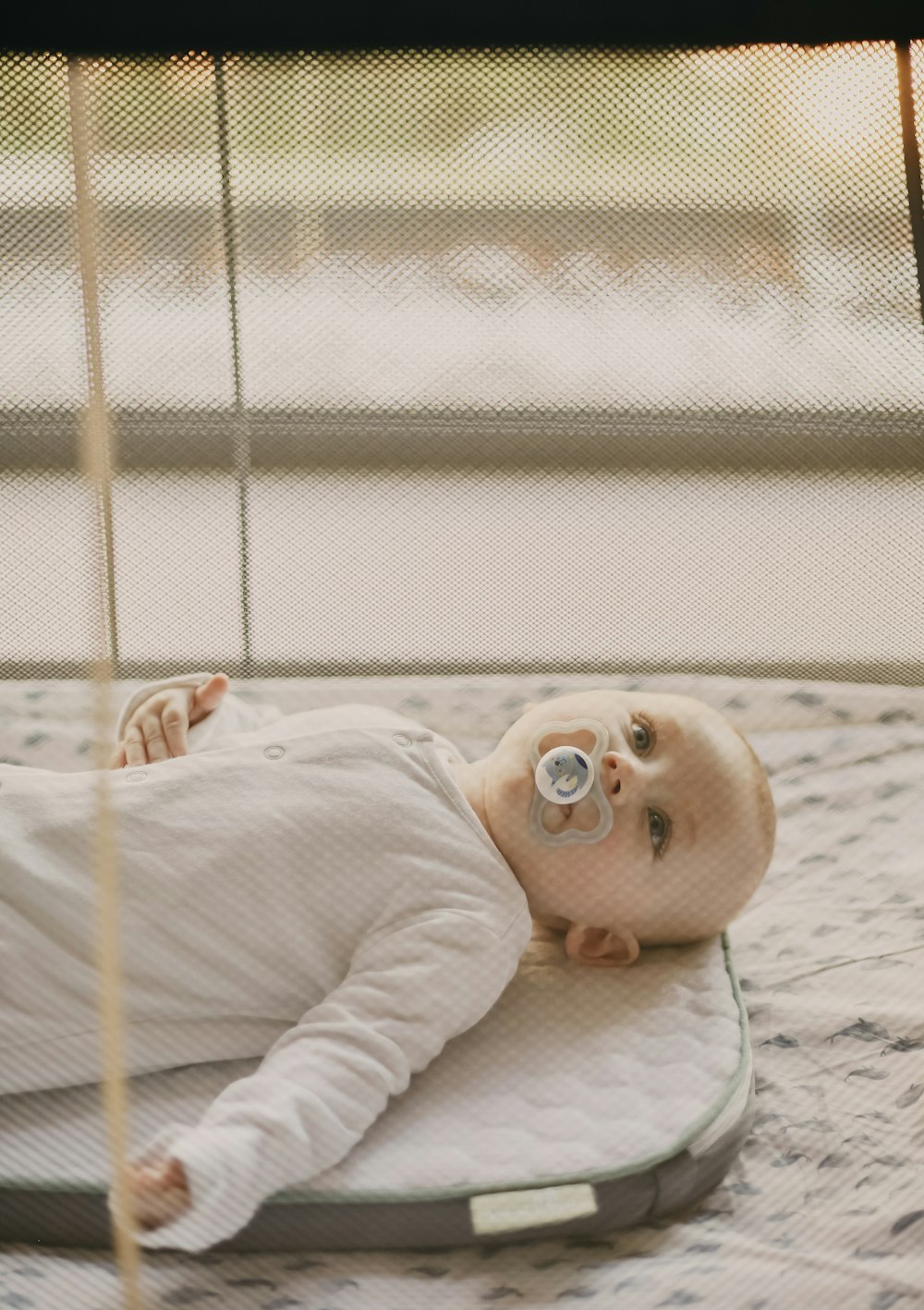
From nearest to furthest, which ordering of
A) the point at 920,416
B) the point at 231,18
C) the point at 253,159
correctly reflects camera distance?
1. the point at 231,18
2. the point at 253,159
3. the point at 920,416

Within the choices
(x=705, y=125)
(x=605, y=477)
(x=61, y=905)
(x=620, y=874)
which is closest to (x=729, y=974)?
(x=620, y=874)

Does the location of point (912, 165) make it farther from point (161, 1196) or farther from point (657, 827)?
point (161, 1196)

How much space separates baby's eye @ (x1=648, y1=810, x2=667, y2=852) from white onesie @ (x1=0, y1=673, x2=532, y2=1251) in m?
0.12

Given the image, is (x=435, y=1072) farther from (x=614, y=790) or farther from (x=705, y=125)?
(x=705, y=125)

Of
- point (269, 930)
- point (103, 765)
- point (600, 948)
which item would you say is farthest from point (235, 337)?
point (600, 948)

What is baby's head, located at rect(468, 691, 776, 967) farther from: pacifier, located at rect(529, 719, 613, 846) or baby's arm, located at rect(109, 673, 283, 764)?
baby's arm, located at rect(109, 673, 283, 764)

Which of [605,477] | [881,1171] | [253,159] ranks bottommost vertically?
[881,1171]

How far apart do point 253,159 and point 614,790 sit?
1.71 ft

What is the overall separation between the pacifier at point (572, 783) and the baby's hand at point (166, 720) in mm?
276

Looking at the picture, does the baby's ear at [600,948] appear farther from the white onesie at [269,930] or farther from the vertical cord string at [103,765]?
the vertical cord string at [103,765]

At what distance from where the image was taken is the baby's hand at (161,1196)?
76 cm

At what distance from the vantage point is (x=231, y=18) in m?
0.73

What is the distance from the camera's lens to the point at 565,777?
3.24ft

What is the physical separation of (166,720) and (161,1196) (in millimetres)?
422
